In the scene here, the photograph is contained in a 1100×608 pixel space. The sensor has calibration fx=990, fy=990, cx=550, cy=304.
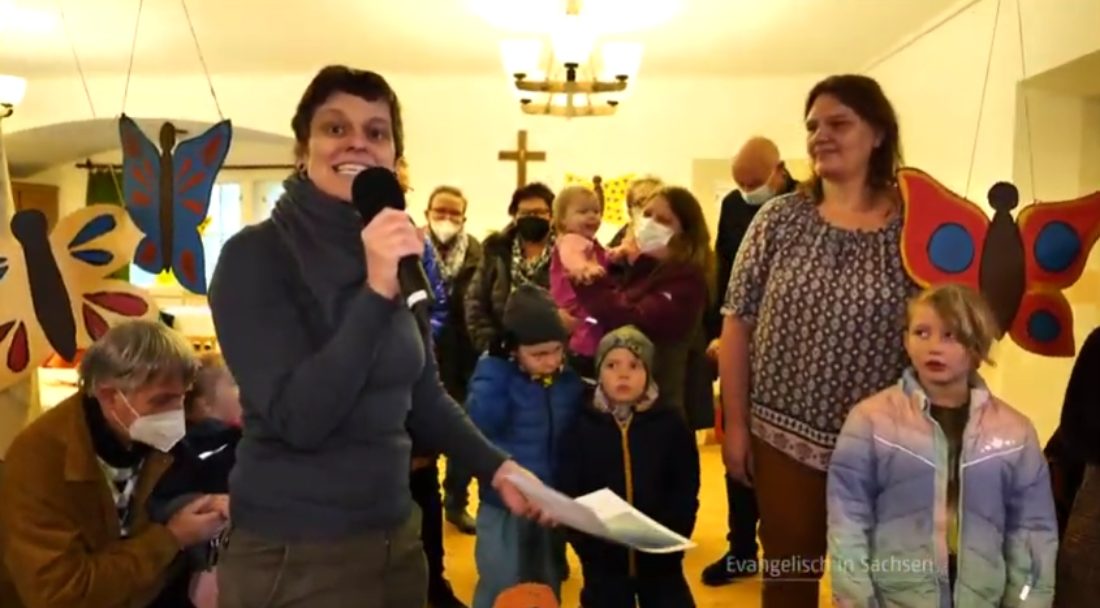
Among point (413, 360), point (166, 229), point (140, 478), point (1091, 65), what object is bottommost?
point (140, 478)

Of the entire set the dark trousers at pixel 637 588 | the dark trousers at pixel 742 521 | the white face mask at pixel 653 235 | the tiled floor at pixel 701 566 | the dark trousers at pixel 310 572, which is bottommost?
the tiled floor at pixel 701 566

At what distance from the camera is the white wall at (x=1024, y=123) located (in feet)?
10.3

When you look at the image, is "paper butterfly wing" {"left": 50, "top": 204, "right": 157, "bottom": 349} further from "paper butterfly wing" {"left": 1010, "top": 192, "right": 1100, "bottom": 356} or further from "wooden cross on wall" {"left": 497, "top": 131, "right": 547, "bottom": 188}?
"wooden cross on wall" {"left": 497, "top": 131, "right": 547, "bottom": 188}

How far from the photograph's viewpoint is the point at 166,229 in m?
2.22

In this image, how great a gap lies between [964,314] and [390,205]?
3.66 feet

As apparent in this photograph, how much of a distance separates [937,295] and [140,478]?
1.41m

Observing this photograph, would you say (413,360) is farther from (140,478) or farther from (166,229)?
(166,229)

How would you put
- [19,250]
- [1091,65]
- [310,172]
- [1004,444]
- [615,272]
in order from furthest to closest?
1. [1091,65]
2. [615,272]
3. [19,250]
4. [1004,444]
5. [310,172]

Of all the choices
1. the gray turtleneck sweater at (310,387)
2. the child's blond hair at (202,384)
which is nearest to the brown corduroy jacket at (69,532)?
the child's blond hair at (202,384)

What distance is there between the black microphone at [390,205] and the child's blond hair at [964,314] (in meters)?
0.98

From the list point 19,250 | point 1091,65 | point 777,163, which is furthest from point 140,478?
point 1091,65

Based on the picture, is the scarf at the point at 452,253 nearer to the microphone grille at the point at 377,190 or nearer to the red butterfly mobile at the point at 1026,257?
the red butterfly mobile at the point at 1026,257

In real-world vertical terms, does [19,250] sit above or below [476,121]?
below

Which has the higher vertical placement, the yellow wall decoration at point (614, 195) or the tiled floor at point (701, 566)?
the yellow wall decoration at point (614, 195)
